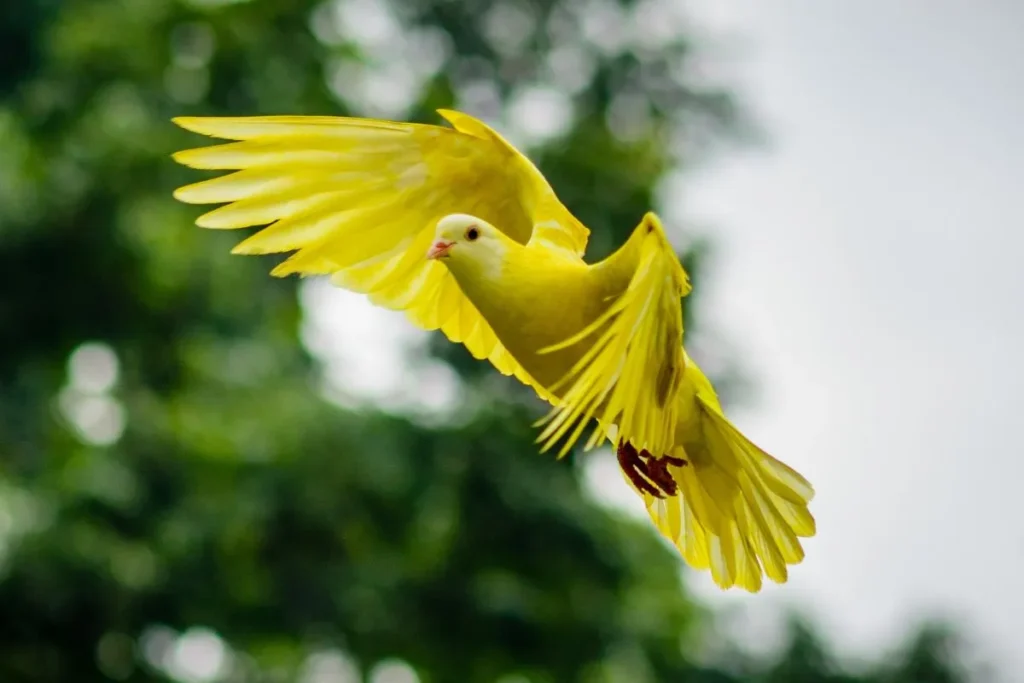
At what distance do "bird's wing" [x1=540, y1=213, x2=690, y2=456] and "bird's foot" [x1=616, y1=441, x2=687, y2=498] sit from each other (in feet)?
0.45

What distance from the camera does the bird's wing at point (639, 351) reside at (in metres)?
1.27

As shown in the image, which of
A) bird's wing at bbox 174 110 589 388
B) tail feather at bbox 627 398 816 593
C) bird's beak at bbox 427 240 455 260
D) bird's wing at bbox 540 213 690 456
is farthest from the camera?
bird's wing at bbox 174 110 589 388

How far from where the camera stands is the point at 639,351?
1.30 meters

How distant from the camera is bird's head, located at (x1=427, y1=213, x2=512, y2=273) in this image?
141 cm

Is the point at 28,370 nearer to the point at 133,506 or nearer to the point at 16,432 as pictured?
the point at 16,432

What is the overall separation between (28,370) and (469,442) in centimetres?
285

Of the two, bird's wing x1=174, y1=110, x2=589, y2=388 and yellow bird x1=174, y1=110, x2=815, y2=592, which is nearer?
yellow bird x1=174, y1=110, x2=815, y2=592

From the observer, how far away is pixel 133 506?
9195mm

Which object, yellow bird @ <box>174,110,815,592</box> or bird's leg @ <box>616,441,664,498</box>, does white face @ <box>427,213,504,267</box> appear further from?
bird's leg @ <box>616,441,664,498</box>

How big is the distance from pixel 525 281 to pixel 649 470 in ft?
0.77

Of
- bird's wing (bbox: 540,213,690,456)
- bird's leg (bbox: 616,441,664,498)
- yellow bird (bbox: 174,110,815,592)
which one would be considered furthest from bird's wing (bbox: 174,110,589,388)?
bird's wing (bbox: 540,213,690,456)

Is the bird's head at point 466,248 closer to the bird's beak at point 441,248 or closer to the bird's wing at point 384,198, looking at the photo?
the bird's beak at point 441,248

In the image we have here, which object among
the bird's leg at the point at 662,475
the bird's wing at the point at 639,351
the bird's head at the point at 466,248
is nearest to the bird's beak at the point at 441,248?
the bird's head at the point at 466,248

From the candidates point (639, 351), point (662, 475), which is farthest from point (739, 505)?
point (639, 351)
